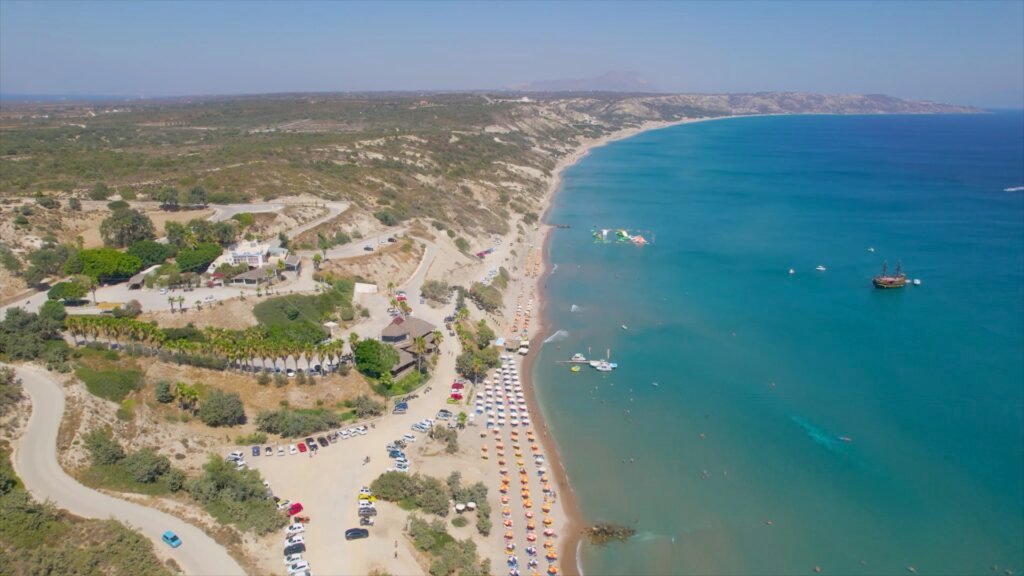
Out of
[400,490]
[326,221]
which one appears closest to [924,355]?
[400,490]

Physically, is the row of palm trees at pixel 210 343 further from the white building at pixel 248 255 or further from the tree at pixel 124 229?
the tree at pixel 124 229

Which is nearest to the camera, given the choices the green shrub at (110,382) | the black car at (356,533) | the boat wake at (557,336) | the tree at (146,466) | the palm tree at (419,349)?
the black car at (356,533)

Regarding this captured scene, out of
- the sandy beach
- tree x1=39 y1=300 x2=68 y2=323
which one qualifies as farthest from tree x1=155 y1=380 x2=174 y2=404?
tree x1=39 y1=300 x2=68 y2=323

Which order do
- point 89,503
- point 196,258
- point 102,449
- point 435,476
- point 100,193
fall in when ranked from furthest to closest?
point 100,193 < point 196,258 < point 435,476 < point 102,449 < point 89,503

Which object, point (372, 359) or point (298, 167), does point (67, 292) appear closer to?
point (372, 359)

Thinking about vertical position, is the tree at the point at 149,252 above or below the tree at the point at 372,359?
above

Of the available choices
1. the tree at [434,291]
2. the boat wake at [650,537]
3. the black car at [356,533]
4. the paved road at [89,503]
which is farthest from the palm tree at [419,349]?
the boat wake at [650,537]

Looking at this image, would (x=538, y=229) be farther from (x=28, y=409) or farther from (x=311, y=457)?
(x=28, y=409)

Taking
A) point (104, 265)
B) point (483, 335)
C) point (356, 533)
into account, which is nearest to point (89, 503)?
point (356, 533)
